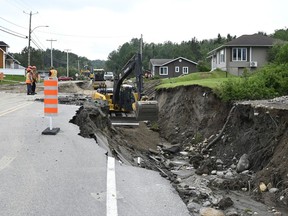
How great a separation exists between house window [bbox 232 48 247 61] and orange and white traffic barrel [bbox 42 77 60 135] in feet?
141

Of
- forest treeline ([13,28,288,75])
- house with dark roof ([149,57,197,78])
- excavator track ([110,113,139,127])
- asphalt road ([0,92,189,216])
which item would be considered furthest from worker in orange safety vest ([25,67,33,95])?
forest treeline ([13,28,288,75])

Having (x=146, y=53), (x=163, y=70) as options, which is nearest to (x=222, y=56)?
(x=163, y=70)

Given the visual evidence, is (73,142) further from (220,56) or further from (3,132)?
(220,56)

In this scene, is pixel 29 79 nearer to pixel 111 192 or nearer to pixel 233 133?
pixel 233 133

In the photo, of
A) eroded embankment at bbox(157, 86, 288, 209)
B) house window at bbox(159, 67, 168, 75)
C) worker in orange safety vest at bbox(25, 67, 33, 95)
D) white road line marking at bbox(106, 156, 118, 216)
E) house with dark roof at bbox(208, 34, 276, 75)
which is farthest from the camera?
house window at bbox(159, 67, 168, 75)

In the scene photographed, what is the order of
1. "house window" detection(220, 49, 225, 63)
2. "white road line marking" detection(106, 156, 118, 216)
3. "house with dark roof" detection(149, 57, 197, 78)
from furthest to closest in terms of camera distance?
1. "house with dark roof" detection(149, 57, 197, 78)
2. "house window" detection(220, 49, 225, 63)
3. "white road line marking" detection(106, 156, 118, 216)

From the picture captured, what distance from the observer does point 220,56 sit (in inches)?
2178

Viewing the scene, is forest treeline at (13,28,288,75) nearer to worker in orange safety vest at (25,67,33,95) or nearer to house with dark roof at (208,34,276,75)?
house with dark roof at (208,34,276,75)

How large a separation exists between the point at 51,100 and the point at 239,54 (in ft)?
142

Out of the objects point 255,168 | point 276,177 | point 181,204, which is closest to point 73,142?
point 181,204

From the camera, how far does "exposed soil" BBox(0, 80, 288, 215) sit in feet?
31.3

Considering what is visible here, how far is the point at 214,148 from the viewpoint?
18.2 metres

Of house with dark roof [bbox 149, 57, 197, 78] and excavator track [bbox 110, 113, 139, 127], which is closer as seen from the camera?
excavator track [bbox 110, 113, 139, 127]

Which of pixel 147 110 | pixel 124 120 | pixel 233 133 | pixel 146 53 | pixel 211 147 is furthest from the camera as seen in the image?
pixel 146 53
